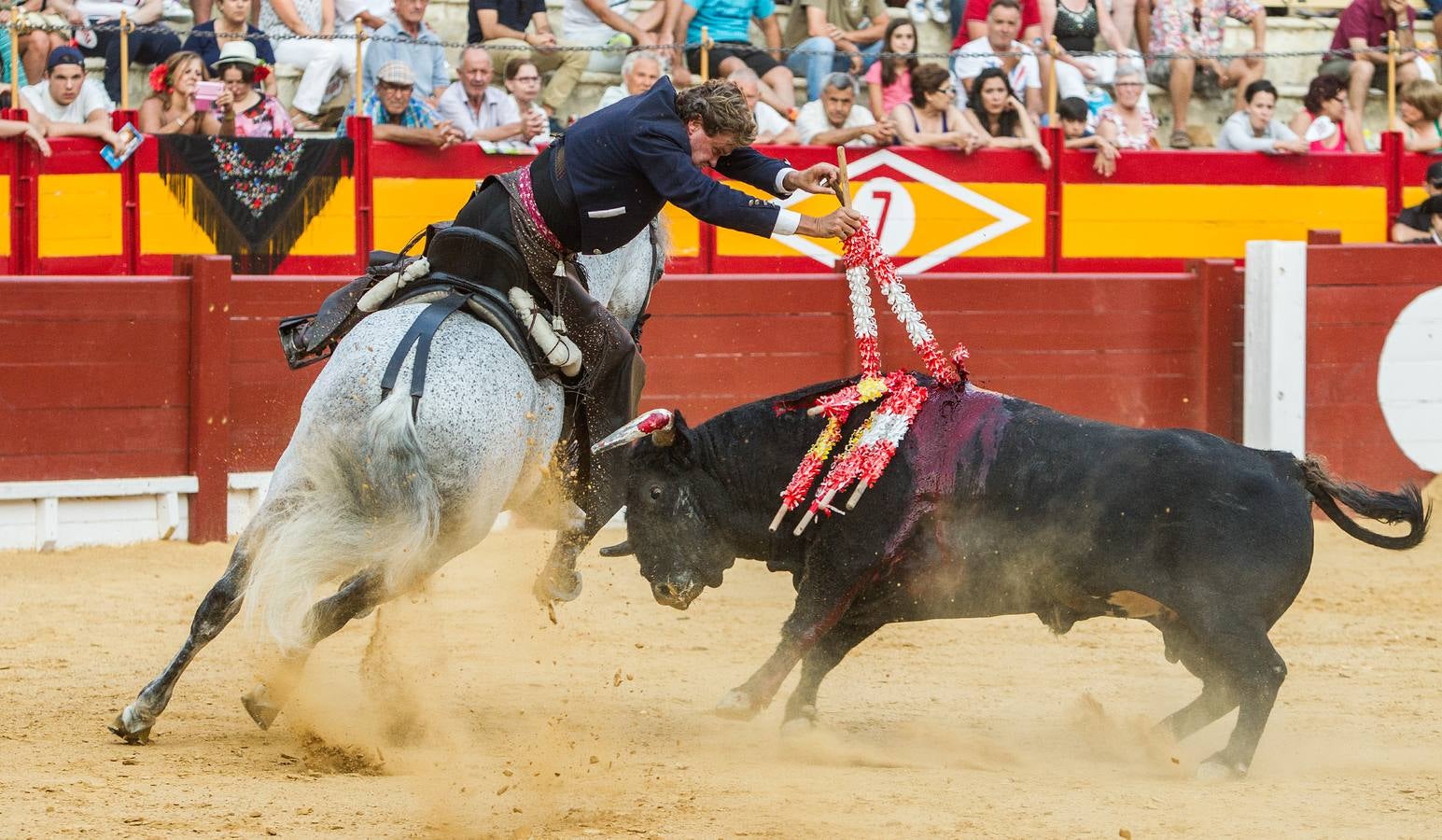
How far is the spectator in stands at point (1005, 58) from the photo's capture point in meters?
10.5

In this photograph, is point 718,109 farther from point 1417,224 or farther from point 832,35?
point 1417,224

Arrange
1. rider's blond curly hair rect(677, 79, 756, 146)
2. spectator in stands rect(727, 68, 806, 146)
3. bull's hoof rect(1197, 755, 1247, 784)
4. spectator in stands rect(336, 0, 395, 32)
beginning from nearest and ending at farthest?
bull's hoof rect(1197, 755, 1247, 784), rider's blond curly hair rect(677, 79, 756, 146), spectator in stands rect(336, 0, 395, 32), spectator in stands rect(727, 68, 806, 146)

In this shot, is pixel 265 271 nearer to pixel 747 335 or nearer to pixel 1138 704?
pixel 747 335

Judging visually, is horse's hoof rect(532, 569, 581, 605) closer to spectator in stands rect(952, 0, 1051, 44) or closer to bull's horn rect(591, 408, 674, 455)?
bull's horn rect(591, 408, 674, 455)

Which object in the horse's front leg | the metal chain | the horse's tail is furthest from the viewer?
the metal chain

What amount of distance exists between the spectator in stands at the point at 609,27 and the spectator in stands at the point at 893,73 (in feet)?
3.79

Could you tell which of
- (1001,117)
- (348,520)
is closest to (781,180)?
(348,520)

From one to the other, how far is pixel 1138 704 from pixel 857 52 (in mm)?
5699

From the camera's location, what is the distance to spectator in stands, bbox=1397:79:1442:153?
10820mm

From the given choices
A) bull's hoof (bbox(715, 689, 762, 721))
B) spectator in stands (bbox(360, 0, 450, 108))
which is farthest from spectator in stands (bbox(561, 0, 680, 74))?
bull's hoof (bbox(715, 689, 762, 721))

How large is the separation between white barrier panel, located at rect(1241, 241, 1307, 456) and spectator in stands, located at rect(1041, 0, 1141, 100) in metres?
2.00

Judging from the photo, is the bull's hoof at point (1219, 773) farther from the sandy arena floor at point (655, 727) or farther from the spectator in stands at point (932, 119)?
the spectator in stands at point (932, 119)

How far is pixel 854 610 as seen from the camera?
4.98 m

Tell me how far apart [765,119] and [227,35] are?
2.81 m
